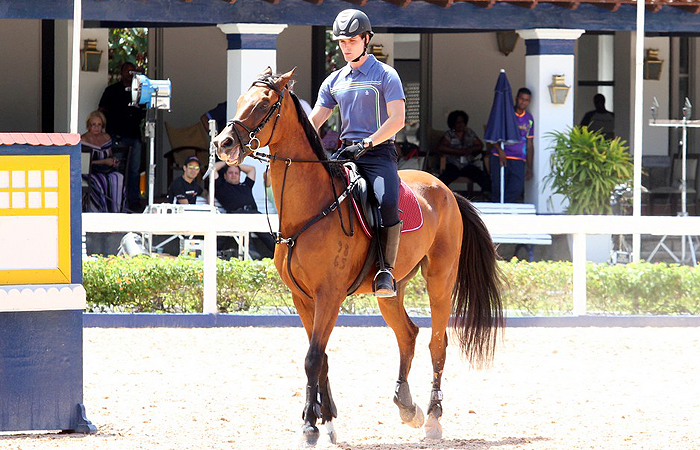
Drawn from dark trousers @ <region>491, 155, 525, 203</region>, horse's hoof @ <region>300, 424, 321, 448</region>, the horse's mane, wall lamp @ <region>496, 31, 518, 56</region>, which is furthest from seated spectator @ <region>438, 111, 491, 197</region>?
horse's hoof @ <region>300, 424, 321, 448</region>

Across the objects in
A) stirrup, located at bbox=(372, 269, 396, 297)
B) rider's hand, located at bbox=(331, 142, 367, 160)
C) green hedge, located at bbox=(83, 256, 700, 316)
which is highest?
rider's hand, located at bbox=(331, 142, 367, 160)

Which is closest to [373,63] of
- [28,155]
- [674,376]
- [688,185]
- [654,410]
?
[28,155]

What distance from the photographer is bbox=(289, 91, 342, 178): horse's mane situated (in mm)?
6520

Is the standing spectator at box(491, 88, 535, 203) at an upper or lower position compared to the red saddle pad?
upper

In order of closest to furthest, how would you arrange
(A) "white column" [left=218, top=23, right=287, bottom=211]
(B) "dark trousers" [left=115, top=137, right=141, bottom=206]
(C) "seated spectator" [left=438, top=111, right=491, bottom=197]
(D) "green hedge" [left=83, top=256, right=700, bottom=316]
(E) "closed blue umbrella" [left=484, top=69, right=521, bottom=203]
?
1. (D) "green hedge" [left=83, top=256, right=700, bottom=316]
2. (A) "white column" [left=218, top=23, right=287, bottom=211]
3. (E) "closed blue umbrella" [left=484, top=69, right=521, bottom=203]
4. (B) "dark trousers" [left=115, top=137, right=141, bottom=206]
5. (C) "seated spectator" [left=438, top=111, right=491, bottom=197]

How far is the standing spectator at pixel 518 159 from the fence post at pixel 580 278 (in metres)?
4.26

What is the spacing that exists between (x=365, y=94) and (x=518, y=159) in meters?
9.79

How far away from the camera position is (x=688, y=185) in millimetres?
19016

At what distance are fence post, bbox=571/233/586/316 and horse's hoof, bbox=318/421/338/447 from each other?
5.87m

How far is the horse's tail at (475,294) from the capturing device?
310 inches

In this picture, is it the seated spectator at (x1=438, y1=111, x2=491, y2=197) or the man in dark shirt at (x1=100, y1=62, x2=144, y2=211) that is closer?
the man in dark shirt at (x1=100, y1=62, x2=144, y2=211)

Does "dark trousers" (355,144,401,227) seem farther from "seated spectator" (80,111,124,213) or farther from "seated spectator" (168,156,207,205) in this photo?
"seated spectator" (80,111,124,213)

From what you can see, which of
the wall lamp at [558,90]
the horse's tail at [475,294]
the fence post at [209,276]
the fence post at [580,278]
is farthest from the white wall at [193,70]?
the horse's tail at [475,294]

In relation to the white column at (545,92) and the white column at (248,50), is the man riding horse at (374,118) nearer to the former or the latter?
the white column at (248,50)
